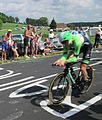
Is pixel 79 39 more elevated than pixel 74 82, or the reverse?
pixel 79 39

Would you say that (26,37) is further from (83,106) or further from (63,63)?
(83,106)

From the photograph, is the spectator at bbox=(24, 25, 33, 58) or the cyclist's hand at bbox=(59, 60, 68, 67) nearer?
the cyclist's hand at bbox=(59, 60, 68, 67)

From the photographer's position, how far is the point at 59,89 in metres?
7.78

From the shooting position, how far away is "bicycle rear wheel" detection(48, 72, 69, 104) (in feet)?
25.0

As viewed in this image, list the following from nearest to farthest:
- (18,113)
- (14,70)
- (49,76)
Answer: (18,113) → (49,76) → (14,70)

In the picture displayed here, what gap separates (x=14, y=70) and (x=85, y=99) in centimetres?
591

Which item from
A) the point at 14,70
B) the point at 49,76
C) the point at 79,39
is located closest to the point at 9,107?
the point at 79,39

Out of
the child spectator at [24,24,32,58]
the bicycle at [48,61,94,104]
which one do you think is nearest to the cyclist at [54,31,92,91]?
the bicycle at [48,61,94,104]

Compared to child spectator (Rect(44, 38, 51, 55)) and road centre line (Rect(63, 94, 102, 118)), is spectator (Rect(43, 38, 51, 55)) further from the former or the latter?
road centre line (Rect(63, 94, 102, 118))

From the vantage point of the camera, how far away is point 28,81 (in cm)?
1091

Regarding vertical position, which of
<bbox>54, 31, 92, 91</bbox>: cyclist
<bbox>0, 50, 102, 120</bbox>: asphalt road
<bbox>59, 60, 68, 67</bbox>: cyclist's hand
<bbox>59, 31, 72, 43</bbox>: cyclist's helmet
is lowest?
<bbox>0, 50, 102, 120</bbox>: asphalt road

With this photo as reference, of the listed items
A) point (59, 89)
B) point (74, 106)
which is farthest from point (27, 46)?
point (74, 106)

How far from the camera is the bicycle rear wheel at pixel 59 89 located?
761cm

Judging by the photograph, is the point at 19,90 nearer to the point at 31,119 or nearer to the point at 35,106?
the point at 35,106
